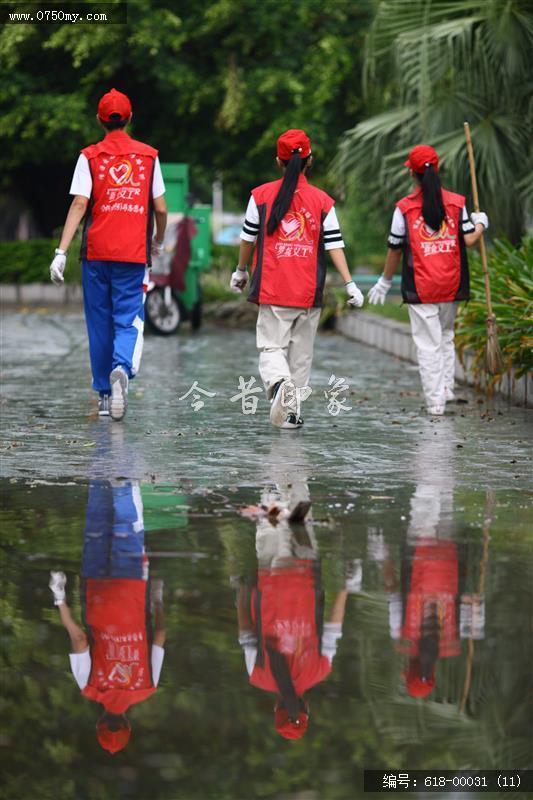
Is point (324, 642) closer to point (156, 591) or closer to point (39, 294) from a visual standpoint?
point (156, 591)

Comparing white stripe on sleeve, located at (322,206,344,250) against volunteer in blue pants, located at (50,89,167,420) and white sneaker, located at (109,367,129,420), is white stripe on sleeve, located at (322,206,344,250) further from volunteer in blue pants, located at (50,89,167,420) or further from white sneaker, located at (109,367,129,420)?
white sneaker, located at (109,367,129,420)

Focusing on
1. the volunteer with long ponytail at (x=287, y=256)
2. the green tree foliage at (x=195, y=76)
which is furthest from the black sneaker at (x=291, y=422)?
the green tree foliage at (x=195, y=76)

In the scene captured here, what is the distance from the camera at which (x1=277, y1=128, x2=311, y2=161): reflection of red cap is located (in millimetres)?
9742

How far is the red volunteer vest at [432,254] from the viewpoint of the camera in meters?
10.9

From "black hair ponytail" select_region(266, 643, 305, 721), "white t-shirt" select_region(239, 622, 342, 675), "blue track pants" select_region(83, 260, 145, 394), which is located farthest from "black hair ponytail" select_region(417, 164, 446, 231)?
"black hair ponytail" select_region(266, 643, 305, 721)

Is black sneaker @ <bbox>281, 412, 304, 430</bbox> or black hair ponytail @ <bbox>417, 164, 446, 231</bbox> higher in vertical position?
black hair ponytail @ <bbox>417, 164, 446, 231</bbox>

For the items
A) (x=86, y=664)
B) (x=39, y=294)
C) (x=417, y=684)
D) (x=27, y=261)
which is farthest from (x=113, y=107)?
(x=27, y=261)

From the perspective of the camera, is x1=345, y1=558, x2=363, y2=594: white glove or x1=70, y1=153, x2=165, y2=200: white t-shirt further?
x1=70, y1=153, x2=165, y2=200: white t-shirt

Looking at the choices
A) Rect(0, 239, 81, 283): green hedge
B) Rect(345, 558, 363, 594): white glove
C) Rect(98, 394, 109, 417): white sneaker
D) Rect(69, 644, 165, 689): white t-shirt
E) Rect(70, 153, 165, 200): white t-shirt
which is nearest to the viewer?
Rect(69, 644, 165, 689): white t-shirt

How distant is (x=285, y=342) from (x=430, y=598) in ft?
16.2

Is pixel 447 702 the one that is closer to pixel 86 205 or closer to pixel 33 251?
pixel 86 205

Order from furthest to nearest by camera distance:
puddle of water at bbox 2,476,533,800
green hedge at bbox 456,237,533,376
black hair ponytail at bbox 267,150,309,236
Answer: green hedge at bbox 456,237,533,376, black hair ponytail at bbox 267,150,309,236, puddle of water at bbox 2,476,533,800

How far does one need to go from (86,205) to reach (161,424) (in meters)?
1.42

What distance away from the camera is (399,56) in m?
16.3
